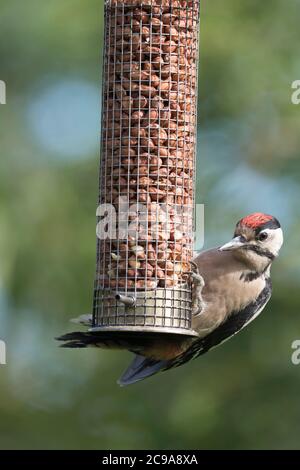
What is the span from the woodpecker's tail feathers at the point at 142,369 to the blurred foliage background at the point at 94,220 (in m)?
4.24

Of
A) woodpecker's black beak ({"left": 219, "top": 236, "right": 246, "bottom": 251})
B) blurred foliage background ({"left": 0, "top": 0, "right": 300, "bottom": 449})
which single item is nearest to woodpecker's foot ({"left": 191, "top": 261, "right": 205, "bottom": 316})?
woodpecker's black beak ({"left": 219, "top": 236, "right": 246, "bottom": 251})

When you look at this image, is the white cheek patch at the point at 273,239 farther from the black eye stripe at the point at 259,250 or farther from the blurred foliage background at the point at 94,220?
the blurred foliage background at the point at 94,220

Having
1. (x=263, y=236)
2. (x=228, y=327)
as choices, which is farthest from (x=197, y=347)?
(x=263, y=236)

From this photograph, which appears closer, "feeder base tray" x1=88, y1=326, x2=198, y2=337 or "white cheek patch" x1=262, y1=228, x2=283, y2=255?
"feeder base tray" x1=88, y1=326, x2=198, y2=337

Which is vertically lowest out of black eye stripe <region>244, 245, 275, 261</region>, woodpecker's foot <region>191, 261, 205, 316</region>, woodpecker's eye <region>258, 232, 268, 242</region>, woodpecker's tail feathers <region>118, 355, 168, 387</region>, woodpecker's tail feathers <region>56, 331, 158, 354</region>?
woodpecker's tail feathers <region>56, 331, 158, 354</region>

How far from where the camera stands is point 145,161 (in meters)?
11.0

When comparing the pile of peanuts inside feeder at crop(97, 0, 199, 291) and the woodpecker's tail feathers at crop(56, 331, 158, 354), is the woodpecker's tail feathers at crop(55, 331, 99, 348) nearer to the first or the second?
the woodpecker's tail feathers at crop(56, 331, 158, 354)

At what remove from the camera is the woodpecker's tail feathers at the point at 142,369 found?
11.7 meters

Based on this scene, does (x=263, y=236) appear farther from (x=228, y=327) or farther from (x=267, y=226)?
(x=228, y=327)

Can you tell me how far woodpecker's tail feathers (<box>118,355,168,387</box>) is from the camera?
11.7 m

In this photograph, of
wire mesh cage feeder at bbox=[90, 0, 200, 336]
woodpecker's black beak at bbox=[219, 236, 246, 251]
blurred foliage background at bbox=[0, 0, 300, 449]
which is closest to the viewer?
wire mesh cage feeder at bbox=[90, 0, 200, 336]

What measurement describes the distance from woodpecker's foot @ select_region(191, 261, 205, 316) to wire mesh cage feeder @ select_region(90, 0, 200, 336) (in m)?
0.06
